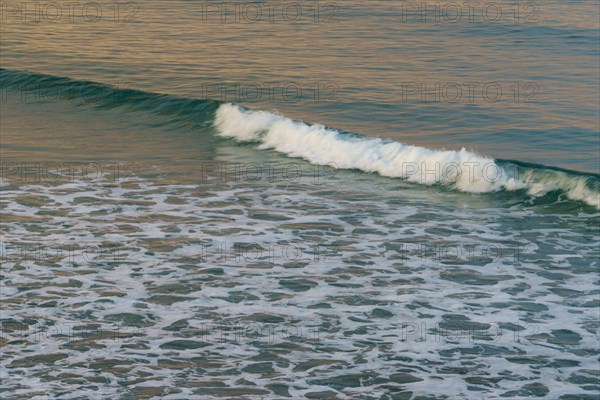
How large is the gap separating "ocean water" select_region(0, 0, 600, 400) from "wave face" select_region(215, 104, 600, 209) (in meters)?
0.06

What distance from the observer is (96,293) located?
12.2 meters

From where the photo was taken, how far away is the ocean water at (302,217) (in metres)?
10.3

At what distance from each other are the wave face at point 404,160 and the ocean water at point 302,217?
0.06m

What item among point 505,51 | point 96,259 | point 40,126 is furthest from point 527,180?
point 505,51

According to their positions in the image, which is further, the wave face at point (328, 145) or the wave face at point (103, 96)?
the wave face at point (103, 96)

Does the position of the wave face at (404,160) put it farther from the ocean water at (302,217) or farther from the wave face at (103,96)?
the wave face at (103,96)

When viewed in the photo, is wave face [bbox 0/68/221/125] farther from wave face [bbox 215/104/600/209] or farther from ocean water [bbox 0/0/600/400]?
wave face [bbox 215/104/600/209]

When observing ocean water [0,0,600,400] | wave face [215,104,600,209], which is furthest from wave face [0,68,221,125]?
wave face [215,104,600,209]

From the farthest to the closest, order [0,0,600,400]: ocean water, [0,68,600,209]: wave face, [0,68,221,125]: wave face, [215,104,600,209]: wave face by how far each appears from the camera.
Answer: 1. [0,68,221,125]: wave face
2. [0,68,600,209]: wave face
3. [215,104,600,209]: wave face
4. [0,0,600,400]: ocean water

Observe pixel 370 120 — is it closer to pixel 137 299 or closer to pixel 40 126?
pixel 40 126

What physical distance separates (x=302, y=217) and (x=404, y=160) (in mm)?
4256

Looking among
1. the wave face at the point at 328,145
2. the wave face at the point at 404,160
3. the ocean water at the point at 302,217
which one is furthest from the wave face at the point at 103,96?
the wave face at the point at 404,160

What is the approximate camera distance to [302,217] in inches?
624

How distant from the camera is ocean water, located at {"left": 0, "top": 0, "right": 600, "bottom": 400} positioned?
33.8ft
